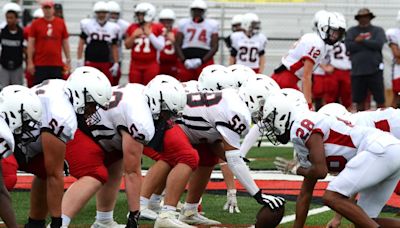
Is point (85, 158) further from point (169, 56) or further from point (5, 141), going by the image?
point (169, 56)

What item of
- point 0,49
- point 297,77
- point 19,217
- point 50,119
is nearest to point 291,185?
point 297,77

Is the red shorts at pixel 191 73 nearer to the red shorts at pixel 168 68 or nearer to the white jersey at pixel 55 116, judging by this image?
the red shorts at pixel 168 68

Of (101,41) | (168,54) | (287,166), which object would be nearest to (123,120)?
(287,166)

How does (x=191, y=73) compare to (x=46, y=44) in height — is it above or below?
below

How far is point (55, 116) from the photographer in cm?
657

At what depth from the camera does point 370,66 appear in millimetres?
14438

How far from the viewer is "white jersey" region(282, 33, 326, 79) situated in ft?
32.8

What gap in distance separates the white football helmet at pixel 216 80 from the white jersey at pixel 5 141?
219 centimetres

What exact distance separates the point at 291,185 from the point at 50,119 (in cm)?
358

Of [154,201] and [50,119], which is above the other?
[50,119]

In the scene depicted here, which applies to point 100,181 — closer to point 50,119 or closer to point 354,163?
point 50,119

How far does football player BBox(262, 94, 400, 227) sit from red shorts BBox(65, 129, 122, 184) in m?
1.12

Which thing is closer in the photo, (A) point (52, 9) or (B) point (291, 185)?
(B) point (291, 185)

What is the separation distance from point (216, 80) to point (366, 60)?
683 centimetres
